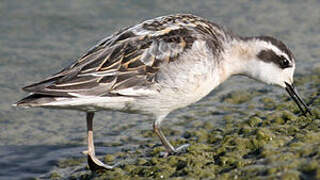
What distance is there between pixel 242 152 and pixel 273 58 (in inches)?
55.9

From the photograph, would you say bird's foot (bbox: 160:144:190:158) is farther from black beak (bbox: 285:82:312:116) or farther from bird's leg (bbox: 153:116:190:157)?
black beak (bbox: 285:82:312:116)

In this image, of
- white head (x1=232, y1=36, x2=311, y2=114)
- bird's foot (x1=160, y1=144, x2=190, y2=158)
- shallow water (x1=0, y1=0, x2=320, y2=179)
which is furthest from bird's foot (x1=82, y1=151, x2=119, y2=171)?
white head (x1=232, y1=36, x2=311, y2=114)

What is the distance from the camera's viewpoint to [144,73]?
6031 millimetres

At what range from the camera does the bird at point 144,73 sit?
5.89m

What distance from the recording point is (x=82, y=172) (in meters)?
6.52

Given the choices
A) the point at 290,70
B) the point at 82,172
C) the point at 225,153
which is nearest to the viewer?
the point at 225,153

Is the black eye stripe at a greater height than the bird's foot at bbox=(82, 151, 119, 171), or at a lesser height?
greater

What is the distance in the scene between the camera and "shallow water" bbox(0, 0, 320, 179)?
734 cm

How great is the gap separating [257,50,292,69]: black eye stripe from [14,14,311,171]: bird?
1.65ft

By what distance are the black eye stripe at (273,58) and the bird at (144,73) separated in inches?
19.8

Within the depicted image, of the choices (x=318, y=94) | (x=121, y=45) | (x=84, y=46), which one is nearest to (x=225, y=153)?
(x=121, y=45)

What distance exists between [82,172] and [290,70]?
2.61 meters

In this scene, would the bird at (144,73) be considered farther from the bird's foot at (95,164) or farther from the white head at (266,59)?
the white head at (266,59)

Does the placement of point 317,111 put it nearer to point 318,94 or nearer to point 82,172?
point 318,94
